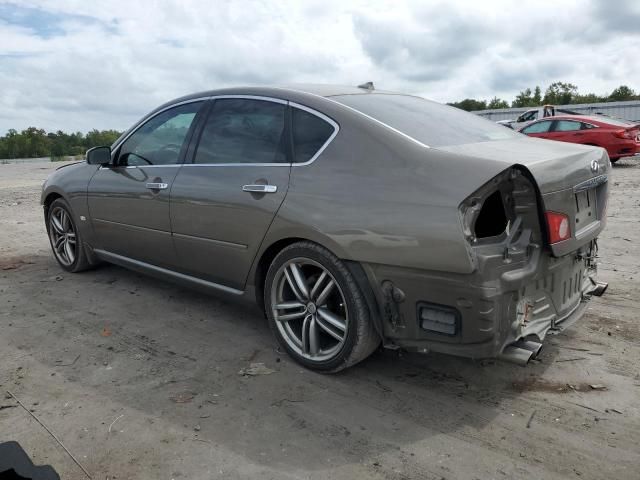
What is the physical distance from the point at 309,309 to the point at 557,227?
1.44 meters

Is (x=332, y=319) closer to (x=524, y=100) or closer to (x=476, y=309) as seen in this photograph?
(x=476, y=309)

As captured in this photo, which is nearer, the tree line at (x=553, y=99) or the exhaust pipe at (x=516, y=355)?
the exhaust pipe at (x=516, y=355)

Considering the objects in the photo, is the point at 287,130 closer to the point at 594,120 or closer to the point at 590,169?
the point at 590,169

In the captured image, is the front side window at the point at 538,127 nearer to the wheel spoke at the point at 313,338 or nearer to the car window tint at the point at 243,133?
the car window tint at the point at 243,133

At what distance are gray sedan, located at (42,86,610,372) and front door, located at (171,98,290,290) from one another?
10 millimetres

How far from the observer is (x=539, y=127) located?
53.4 feet

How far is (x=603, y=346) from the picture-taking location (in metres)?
3.52

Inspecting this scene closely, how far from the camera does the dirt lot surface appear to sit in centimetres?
246

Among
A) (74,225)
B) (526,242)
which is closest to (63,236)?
(74,225)

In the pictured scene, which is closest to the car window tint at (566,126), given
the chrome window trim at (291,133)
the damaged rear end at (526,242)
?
the damaged rear end at (526,242)

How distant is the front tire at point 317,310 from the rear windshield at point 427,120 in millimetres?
849

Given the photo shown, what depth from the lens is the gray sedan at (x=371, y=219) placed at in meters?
2.62

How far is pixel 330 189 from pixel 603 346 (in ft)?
6.83

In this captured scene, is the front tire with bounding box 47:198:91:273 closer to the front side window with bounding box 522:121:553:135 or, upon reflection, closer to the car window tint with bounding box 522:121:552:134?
the front side window with bounding box 522:121:553:135
